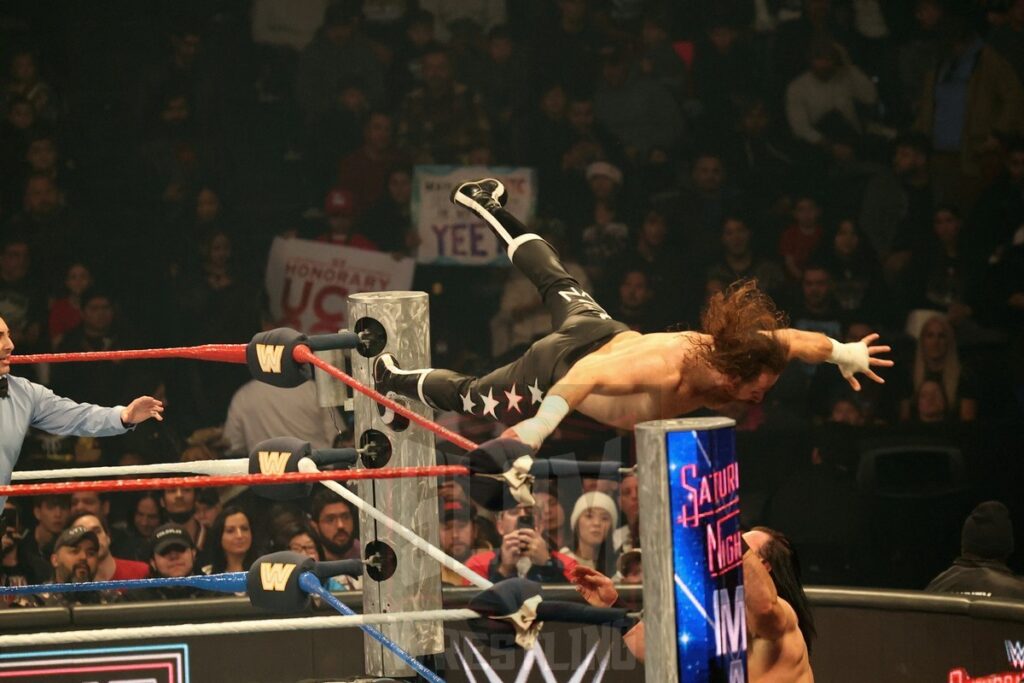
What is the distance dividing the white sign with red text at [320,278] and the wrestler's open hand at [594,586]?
4.33m

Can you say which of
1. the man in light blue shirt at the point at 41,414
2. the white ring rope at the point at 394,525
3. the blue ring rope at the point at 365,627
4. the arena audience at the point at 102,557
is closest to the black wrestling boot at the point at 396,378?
the white ring rope at the point at 394,525

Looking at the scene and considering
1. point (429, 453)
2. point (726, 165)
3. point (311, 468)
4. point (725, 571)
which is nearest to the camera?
point (725, 571)

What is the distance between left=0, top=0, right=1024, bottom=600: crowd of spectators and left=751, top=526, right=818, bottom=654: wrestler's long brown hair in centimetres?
279

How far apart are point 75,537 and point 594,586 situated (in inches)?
107

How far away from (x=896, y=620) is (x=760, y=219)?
3.50 meters

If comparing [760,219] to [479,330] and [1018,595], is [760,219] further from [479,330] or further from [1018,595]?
[1018,595]

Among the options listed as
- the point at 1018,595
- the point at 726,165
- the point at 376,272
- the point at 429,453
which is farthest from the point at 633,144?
the point at 429,453

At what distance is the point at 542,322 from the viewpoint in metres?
7.55

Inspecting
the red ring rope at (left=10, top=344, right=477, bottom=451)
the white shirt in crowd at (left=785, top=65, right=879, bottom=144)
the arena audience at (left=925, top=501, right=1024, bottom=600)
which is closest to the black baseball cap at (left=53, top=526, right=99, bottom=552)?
the red ring rope at (left=10, top=344, right=477, bottom=451)

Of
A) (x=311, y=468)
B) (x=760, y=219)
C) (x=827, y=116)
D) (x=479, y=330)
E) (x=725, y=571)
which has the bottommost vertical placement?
(x=725, y=571)

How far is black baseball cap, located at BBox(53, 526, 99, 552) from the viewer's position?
5.42 m

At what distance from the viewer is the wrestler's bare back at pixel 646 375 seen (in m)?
3.68

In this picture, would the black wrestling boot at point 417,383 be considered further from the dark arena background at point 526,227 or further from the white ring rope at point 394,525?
the dark arena background at point 526,227

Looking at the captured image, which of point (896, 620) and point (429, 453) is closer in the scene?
point (429, 453)
